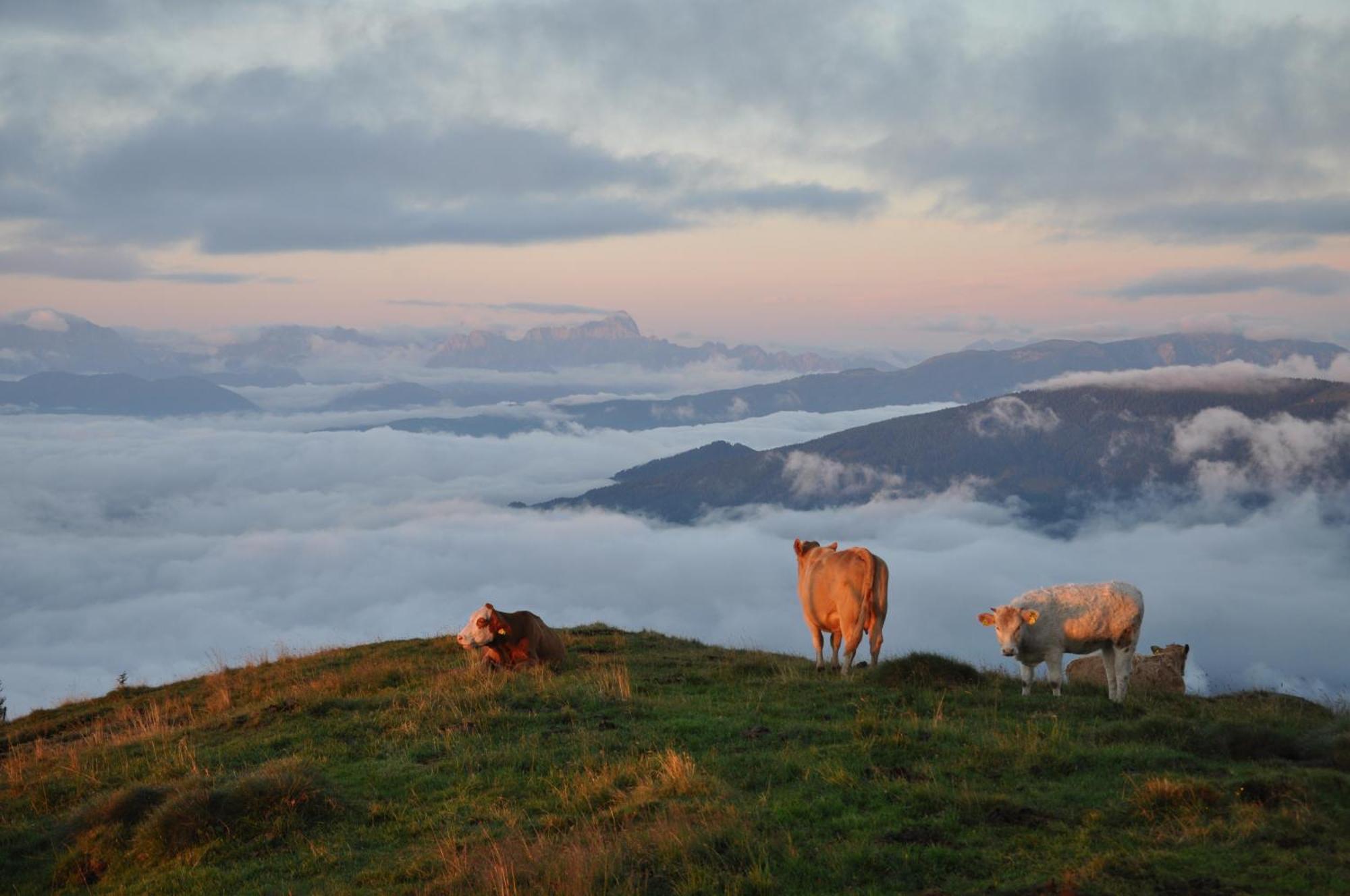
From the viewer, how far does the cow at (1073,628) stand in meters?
16.9

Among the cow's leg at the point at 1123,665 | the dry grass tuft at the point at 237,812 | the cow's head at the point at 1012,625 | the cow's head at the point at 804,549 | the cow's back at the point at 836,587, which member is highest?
the cow's head at the point at 804,549

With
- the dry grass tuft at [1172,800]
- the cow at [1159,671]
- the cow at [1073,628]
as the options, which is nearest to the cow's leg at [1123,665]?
the cow at [1073,628]

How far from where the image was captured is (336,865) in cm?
991

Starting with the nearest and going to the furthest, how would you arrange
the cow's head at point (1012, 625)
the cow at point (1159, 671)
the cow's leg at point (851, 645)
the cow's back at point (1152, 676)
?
the cow's head at point (1012, 625) < the cow's leg at point (851, 645) < the cow's back at point (1152, 676) < the cow at point (1159, 671)

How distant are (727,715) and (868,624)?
5.33 m

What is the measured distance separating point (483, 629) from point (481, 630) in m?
0.06

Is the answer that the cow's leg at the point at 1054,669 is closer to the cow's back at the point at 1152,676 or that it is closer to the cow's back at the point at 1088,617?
the cow's back at the point at 1088,617

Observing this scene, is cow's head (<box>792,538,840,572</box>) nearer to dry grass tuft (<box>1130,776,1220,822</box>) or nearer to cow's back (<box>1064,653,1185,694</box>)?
cow's back (<box>1064,653,1185,694</box>)

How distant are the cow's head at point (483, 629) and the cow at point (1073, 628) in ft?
31.6

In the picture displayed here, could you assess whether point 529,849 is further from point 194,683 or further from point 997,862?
point 194,683

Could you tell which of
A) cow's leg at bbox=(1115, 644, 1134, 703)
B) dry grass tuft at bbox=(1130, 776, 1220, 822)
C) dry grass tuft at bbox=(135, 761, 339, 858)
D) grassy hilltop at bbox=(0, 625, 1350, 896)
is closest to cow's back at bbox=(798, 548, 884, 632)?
grassy hilltop at bbox=(0, 625, 1350, 896)

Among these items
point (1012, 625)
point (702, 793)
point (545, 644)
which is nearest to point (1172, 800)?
point (702, 793)

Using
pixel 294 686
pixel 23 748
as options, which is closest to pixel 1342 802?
pixel 294 686

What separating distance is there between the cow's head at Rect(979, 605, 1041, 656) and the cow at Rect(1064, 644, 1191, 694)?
11.5ft
